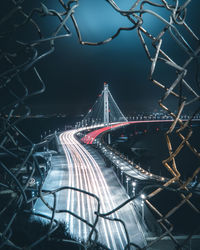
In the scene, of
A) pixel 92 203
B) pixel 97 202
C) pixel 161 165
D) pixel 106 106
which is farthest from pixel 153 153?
pixel 97 202

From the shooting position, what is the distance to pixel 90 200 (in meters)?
16.1

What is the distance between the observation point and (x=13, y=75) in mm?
1035

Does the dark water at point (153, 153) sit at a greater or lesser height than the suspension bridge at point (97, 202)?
lesser

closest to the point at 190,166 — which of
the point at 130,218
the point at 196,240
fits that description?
the point at 130,218

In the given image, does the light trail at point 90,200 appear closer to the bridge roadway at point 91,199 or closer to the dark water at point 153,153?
the bridge roadway at point 91,199

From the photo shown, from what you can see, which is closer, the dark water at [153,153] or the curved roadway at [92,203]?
the curved roadway at [92,203]

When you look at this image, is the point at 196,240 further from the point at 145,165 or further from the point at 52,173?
the point at 145,165

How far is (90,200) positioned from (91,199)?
34 cm

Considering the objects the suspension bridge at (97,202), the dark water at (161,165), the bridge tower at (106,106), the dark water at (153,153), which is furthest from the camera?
the bridge tower at (106,106)

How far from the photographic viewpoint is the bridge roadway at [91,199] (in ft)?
36.7

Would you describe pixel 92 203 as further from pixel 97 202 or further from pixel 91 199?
pixel 97 202

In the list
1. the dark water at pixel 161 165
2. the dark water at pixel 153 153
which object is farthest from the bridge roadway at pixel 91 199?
the dark water at pixel 153 153

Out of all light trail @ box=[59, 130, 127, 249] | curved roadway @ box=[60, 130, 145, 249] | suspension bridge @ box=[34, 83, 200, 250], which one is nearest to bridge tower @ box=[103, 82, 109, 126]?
suspension bridge @ box=[34, 83, 200, 250]

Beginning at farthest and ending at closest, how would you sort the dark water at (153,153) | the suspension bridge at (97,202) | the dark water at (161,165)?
the dark water at (153,153) < the dark water at (161,165) < the suspension bridge at (97,202)
